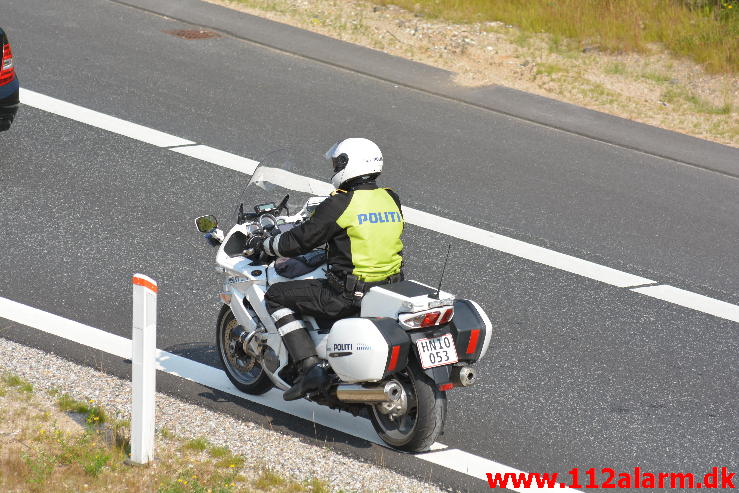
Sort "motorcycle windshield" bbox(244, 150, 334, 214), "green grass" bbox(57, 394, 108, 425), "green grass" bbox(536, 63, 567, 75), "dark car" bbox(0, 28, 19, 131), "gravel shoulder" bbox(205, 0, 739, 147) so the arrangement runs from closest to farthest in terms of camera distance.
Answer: "green grass" bbox(57, 394, 108, 425), "motorcycle windshield" bbox(244, 150, 334, 214), "dark car" bbox(0, 28, 19, 131), "gravel shoulder" bbox(205, 0, 739, 147), "green grass" bbox(536, 63, 567, 75)

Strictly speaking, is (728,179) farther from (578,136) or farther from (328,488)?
(328,488)

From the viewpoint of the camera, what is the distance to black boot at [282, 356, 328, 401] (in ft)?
22.1

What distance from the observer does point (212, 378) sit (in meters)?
7.52

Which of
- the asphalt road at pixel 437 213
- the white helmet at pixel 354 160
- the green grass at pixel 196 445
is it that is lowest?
the green grass at pixel 196 445

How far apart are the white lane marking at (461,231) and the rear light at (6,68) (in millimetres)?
999

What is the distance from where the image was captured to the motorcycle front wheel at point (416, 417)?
6398mm

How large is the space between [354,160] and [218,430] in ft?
5.95

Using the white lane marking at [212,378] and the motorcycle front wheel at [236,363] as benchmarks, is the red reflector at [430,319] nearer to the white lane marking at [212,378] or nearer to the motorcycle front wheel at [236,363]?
the white lane marking at [212,378]

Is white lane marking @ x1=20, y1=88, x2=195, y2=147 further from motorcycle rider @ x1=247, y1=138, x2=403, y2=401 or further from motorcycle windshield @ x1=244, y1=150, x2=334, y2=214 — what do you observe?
motorcycle rider @ x1=247, y1=138, x2=403, y2=401

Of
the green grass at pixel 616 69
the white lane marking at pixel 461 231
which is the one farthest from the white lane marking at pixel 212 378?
the green grass at pixel 616 69

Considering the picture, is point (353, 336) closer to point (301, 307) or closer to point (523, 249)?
point (301, 307)

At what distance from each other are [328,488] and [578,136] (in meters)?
7.37

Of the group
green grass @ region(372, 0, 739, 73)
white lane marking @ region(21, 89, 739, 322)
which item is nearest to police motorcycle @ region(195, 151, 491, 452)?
white lane marking @ region(21, 89, 739, 322)

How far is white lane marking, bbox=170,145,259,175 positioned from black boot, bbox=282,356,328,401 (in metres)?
4.38
